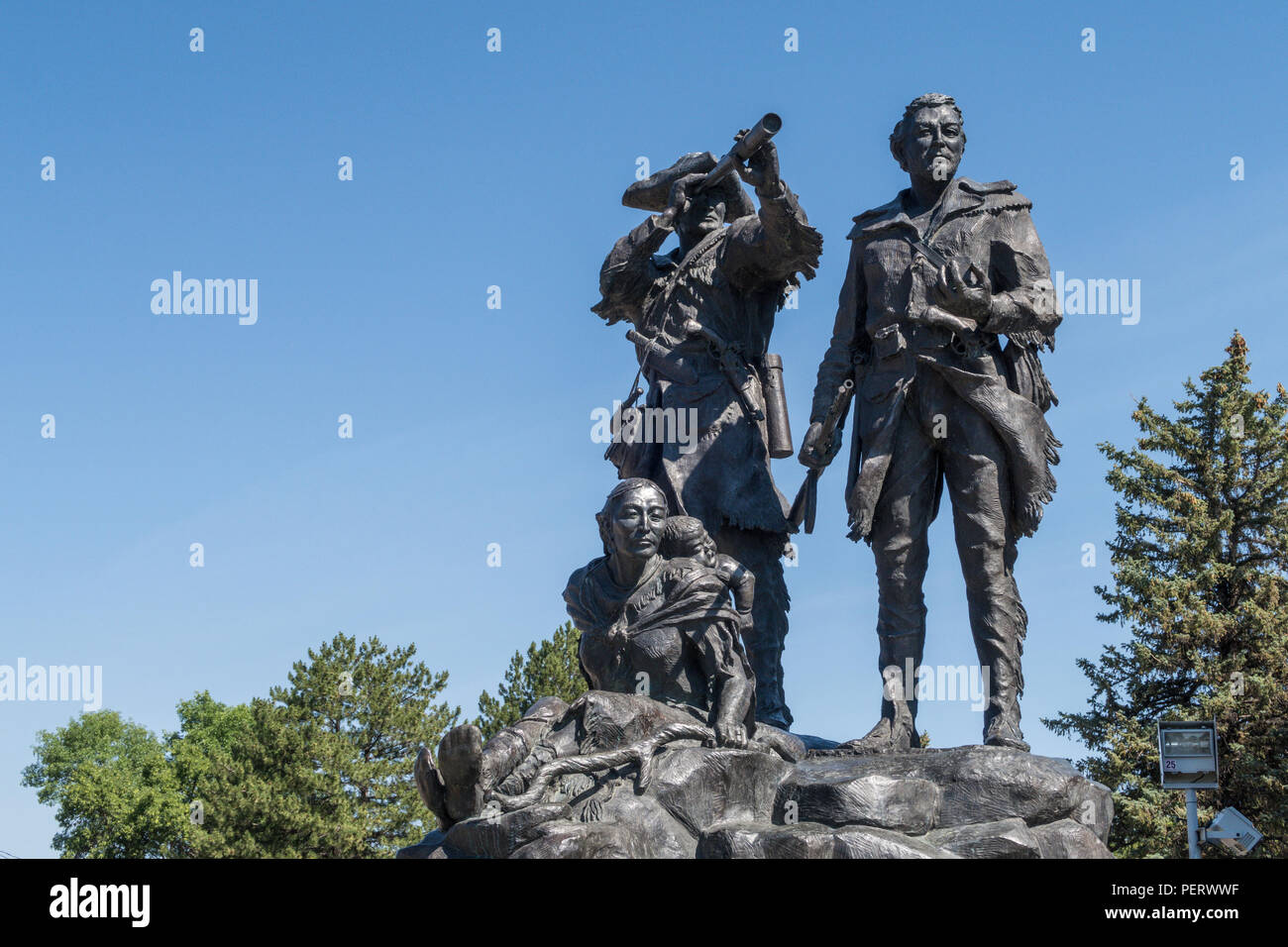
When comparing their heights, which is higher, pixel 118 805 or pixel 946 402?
pixel 946 402

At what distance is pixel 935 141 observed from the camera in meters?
9.39

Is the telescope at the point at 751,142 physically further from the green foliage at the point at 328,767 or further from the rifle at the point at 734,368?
the green foliage at the point at 328,767

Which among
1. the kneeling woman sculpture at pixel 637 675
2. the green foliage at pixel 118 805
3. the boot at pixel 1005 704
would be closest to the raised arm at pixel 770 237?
the kneeling woman sculpture at pixel 637 675

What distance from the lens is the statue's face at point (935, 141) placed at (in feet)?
30.8

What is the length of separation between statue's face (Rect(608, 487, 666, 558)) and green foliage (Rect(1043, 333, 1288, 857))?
13.9m

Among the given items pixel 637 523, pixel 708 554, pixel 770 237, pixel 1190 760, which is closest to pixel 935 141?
pixel 770 237

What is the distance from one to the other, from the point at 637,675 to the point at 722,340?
9.37 feet

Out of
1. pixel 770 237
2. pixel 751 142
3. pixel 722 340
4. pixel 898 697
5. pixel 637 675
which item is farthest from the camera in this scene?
pixel 722 340

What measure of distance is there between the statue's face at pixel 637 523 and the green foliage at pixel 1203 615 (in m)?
13.9

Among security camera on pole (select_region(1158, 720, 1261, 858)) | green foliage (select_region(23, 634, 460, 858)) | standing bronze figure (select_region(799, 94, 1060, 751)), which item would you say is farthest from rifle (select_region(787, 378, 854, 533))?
green foliage (select_region(23, 634, 460, 858))

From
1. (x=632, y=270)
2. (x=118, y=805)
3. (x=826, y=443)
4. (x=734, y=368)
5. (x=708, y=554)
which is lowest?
(x=118, y=805)

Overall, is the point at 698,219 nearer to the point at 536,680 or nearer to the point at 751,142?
the point at 751,142
